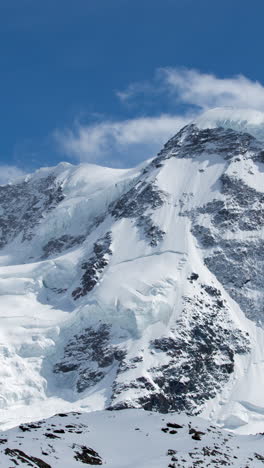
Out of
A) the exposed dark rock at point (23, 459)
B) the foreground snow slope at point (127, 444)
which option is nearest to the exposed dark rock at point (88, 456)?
the foreground snow slope at point (127, 444)

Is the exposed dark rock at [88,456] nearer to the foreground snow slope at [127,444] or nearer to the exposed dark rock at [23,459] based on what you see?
the foreground snow slope at [127,444]

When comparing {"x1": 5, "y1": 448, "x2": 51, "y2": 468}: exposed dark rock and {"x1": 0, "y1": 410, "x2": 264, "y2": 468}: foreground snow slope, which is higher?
{"x1": 0, "y1": 410, "x2": 264, "y2": 468}: foreground snow slope

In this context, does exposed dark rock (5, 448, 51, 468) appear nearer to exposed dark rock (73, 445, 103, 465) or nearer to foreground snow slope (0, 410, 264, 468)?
foreground snow slope (0, 410, 264, 468)

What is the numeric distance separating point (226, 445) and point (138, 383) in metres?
126

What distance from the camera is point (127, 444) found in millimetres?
71875

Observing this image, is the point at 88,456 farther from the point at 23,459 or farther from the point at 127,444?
the point at 23,459

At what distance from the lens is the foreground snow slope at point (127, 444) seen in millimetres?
63688

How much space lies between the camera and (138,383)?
19775 cm

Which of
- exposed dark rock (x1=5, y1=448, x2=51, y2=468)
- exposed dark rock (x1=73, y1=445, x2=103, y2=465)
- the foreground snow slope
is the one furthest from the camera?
exposed dark rock (x1=73, y1=445, x2=103, y2=465)

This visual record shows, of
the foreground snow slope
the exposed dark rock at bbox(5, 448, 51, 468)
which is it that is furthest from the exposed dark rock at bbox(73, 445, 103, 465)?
the exposed dark rock at bbox(5, 448, 51, 468)

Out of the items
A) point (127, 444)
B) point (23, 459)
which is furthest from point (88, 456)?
point (23, 459)

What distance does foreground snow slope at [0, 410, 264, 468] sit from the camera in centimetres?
6369

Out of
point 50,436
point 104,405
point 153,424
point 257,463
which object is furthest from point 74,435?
point 104,405

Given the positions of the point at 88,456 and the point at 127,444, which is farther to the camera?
the point at 127,444
